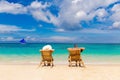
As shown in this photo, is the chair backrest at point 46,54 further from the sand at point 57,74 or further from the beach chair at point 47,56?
the sand at point 57,74

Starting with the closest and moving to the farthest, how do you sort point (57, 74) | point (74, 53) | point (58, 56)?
point (57, 74) < point (74, 53) < point (58, 56)

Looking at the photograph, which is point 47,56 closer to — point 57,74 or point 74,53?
point 74,53

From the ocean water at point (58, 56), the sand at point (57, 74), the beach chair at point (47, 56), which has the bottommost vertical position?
the ocean water at point (58, 56)

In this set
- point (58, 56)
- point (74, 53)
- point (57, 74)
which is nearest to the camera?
point (57, 74)

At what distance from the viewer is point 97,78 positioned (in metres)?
8.88

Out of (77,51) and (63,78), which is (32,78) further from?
(77,51)

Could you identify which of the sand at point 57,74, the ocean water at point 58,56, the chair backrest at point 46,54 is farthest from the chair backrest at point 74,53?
the ocean water at point 58,56

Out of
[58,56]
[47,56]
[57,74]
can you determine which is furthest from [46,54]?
[58,56]

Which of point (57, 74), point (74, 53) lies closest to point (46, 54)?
point (74, 53)

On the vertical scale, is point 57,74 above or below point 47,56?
below

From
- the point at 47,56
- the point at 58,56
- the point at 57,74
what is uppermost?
the point at 47,56

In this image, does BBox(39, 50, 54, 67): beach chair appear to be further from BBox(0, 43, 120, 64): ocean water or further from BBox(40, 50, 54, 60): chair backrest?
BBox(0, 43, 120, 64): ocean water

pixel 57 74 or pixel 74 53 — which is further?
pixel 74 53

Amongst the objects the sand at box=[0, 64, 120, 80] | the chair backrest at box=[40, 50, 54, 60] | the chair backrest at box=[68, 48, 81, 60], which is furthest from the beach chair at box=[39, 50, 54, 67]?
the sand at box=[0, 64, 120, 80]
